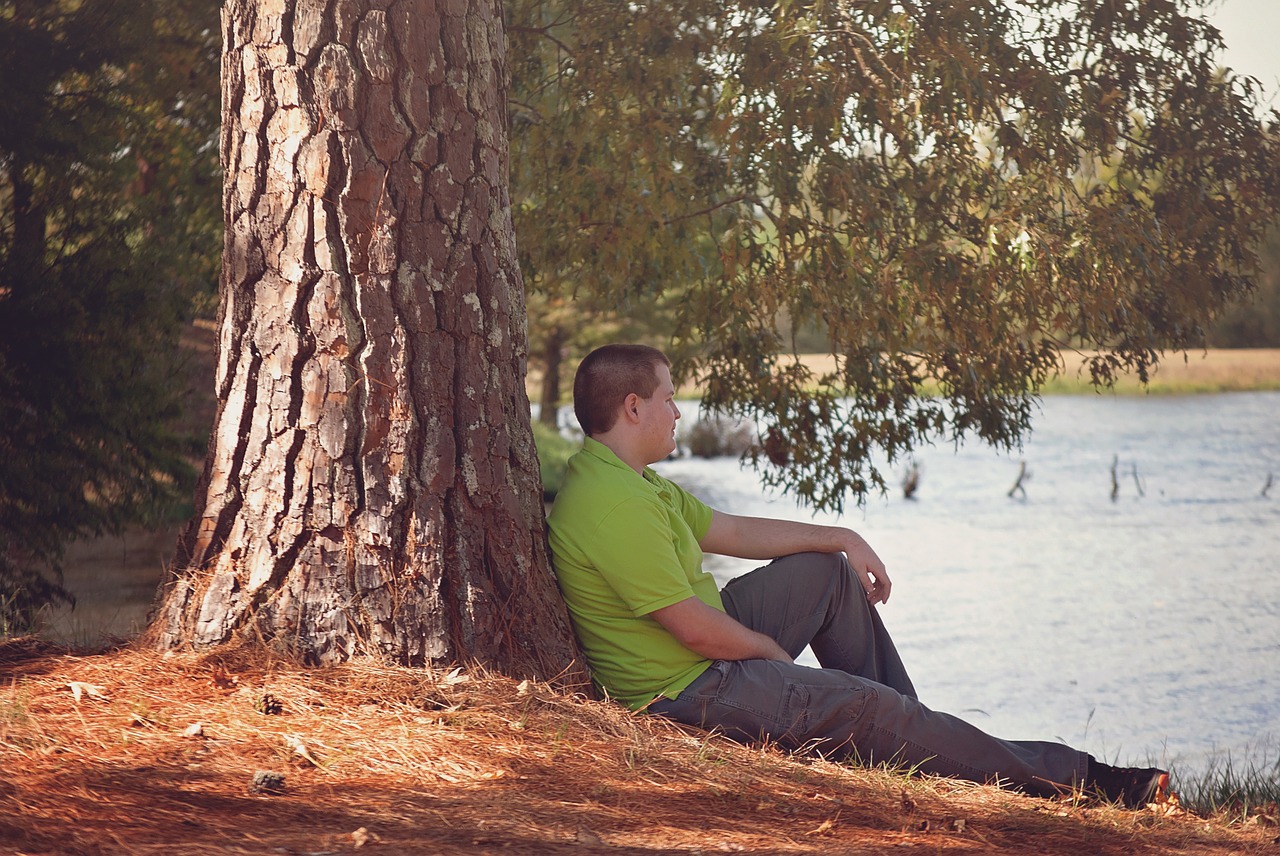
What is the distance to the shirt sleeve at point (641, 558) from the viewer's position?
3.60 m

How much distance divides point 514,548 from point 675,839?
120 centimetres

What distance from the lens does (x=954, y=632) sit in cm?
1195

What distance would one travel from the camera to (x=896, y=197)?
23.5ft

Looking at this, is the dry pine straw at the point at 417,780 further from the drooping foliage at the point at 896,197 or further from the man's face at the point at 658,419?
the drooping foliage at the point at 896,197

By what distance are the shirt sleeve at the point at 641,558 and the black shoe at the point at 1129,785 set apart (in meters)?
1.45

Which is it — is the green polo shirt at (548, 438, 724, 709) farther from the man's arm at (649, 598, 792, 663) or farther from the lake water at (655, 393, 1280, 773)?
the lake water at (655, 393, 1280, 773)

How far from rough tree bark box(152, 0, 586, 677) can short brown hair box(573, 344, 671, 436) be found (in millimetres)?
339

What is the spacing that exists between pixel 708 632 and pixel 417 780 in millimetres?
1096

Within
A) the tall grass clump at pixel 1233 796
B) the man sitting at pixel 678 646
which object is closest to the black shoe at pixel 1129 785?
the man sitting at pixel 678 646

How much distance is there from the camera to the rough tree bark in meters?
3.44

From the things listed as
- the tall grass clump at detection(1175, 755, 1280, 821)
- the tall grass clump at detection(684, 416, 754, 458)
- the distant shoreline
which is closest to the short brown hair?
the tall grass clump at detection(1175, 755, 1280, 821)

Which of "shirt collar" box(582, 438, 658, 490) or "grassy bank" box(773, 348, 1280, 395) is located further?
"grassy bank" box(773, 348, 1280, 395)

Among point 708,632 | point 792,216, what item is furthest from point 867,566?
point 792,216

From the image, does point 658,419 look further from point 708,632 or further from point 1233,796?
point 1233,796
